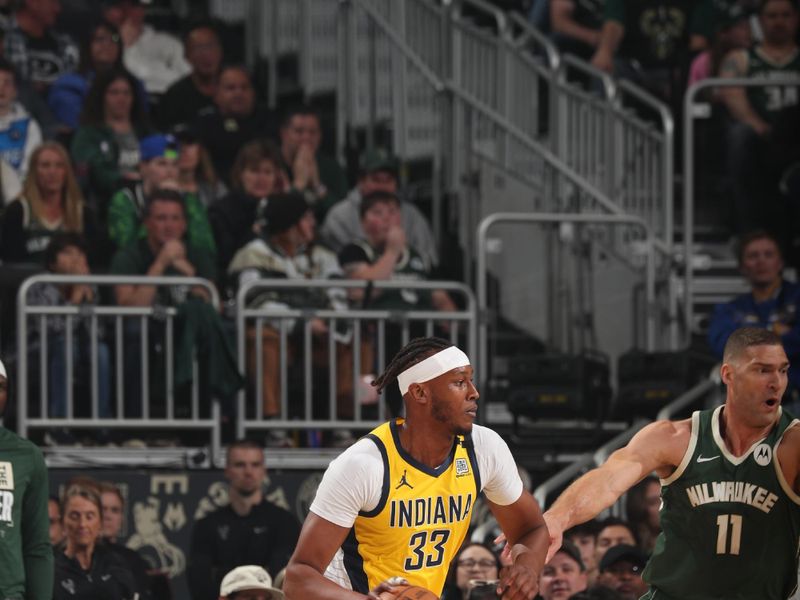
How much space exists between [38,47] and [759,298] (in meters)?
7.20

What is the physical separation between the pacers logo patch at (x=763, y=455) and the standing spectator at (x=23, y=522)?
403 cm

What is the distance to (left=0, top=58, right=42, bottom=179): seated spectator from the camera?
16016mm

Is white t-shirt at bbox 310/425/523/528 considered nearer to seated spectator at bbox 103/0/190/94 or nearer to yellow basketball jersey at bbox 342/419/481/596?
yellow basketball jersey at bbox 342/419/481/596

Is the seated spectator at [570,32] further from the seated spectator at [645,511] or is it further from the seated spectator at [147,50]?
the seated spectator at [645,511]

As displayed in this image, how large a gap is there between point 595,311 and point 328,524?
802 cm

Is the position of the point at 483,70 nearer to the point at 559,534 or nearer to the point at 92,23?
the point at 92,23

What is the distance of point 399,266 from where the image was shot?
15453mm

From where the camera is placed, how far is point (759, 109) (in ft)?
54.9

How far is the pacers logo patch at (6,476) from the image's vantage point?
1045 centimetres

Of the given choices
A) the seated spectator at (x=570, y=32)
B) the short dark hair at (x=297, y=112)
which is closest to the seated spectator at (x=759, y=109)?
A: the seated spectator at (x=570, y=32)

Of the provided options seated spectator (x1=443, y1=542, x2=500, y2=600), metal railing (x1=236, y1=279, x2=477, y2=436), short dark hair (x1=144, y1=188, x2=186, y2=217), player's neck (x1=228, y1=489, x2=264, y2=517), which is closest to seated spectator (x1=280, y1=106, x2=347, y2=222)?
short dark hair (x1=144, y1=188, x2=186, y2=217)

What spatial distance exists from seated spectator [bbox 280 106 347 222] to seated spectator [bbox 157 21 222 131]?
0.91 metres

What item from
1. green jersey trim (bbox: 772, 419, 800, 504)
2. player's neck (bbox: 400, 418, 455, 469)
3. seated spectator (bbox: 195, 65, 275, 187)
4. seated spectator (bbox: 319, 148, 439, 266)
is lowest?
green jersey trim (bbox: 772, 419, 800, 504)

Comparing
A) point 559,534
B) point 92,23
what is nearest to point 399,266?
point 92,23
